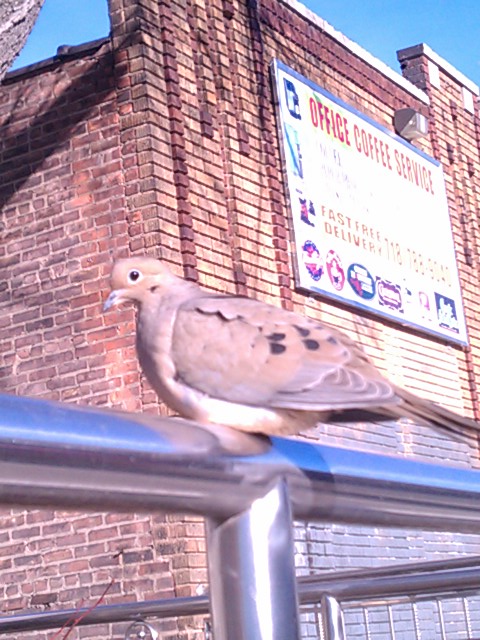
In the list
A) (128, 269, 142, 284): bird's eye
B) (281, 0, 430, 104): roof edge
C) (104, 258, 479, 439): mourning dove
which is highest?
(281, 0, 430, 104): roof edge

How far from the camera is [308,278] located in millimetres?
9133

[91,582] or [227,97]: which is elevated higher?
[227,97]

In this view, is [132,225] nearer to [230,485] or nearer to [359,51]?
[359,51]

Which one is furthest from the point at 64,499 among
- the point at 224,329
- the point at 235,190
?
the point at 235,190

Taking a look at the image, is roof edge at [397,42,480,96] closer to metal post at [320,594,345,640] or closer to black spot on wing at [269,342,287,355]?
metal post at [320,594,345,640]

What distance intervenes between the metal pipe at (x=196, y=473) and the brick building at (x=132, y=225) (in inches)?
237

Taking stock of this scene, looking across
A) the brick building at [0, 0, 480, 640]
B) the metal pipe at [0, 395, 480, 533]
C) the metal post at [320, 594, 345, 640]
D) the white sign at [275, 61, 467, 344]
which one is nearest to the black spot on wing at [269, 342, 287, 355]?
the metal pipe at [0, 395, 480, 533]

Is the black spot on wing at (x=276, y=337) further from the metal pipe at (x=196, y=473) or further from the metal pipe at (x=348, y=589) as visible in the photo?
the metal pipe at (x=348, y=589)

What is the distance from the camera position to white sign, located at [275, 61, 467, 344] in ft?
31.1

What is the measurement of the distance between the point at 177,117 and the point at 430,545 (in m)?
4.35

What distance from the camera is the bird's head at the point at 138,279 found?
1386 millimetres

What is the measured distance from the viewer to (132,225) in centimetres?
773

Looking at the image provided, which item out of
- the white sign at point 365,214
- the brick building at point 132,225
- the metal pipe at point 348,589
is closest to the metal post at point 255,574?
the metal pipe at point 348,589

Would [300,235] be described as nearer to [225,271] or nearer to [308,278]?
[308,278]
